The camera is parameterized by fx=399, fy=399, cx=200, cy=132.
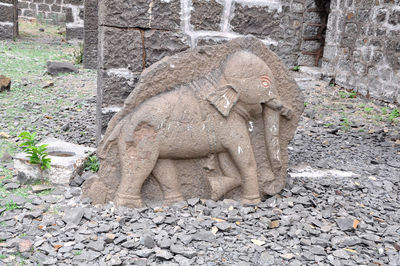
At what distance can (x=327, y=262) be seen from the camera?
6.71 feet

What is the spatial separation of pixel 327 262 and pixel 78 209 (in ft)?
4.63

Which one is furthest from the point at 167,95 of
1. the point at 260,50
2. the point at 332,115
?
the point at 332,115

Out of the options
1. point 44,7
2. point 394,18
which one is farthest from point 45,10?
point 394,18

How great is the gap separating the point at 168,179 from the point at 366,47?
176 inches

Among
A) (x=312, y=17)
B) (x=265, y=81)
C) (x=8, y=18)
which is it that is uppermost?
(x=312, y=17)

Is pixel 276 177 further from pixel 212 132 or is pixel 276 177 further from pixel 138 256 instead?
pixel 138 256

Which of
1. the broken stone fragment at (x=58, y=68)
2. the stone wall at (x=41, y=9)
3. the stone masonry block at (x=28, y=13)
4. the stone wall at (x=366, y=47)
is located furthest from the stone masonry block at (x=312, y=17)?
the stone masonry block at (x=28, y=13)

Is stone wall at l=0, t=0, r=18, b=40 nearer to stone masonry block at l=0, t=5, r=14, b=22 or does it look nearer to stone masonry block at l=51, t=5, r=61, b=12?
stone masonry block at l=0, t=5, r=14, b=22

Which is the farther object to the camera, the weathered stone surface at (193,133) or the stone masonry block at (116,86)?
the stone masonry block at (116,86)

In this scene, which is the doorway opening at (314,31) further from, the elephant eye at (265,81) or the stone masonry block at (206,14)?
the elephant eye at (265,81)

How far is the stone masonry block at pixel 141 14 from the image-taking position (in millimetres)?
2635

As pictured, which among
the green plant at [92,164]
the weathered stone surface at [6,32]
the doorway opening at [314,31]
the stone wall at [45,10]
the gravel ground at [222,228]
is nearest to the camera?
the gravel ground at [222,228]

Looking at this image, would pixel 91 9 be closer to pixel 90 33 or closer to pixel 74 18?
pixel 90 33

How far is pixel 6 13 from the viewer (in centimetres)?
788
